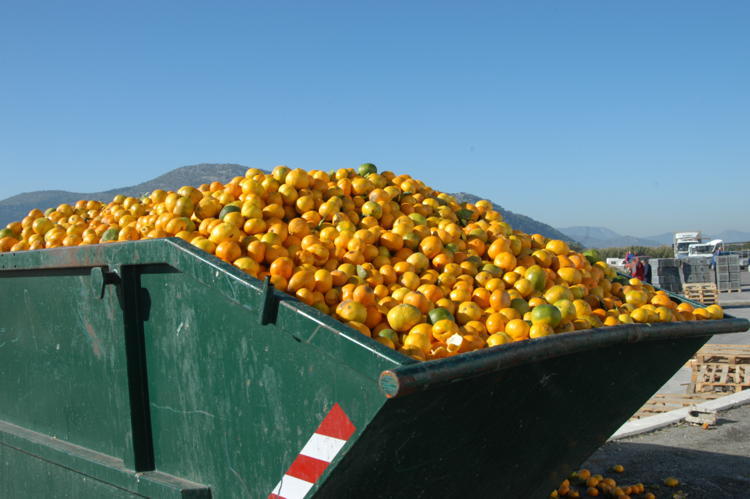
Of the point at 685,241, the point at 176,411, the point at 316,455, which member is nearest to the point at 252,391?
the point at 316,455

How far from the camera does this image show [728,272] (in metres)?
28.5

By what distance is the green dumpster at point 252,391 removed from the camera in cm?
201

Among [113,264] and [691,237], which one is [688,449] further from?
[691,237]

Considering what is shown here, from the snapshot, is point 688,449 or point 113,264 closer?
point 113,264

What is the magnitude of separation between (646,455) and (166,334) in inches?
189

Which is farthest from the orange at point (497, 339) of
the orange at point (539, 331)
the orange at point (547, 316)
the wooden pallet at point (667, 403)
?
the wooden pallet at point (667, 403)

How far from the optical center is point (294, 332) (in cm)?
204

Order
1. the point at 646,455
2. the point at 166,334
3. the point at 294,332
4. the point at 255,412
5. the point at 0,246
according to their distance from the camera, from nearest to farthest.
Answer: the point at 294,332
the point at 255,412
the point at 166,334
the point at 0,246
the point at 646,455

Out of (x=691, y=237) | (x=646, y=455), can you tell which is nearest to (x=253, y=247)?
(x=646, y=455)

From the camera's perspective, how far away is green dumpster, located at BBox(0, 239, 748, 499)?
201 cm

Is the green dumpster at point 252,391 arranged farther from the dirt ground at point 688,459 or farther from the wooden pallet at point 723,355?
the wooden pallet at point 723,355

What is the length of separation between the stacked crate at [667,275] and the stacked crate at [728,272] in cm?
290

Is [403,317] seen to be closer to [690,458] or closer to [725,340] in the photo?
[690,458]

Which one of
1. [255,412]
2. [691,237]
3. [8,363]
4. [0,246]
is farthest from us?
[691,237]
